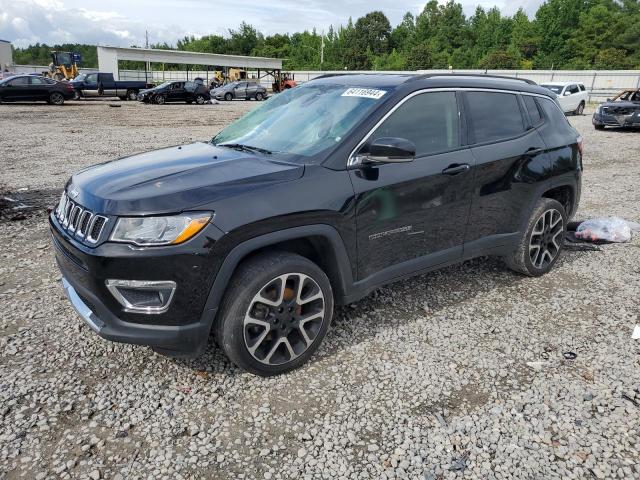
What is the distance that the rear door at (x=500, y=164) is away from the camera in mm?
3939

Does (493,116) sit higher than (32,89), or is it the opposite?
(493,116)

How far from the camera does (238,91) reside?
34000mm

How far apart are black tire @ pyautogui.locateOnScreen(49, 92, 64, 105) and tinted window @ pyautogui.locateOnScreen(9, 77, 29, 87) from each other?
113cm

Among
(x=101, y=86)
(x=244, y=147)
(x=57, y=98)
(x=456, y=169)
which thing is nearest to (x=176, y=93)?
(x=101, y=86)

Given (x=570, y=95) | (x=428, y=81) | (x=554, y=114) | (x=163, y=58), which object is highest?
(x=163, y=58)

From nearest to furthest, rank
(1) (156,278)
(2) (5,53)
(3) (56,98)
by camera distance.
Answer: (1) (156,278) < (3) (56,98) < (2) (5,53)

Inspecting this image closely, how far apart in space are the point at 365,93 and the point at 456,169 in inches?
34.2

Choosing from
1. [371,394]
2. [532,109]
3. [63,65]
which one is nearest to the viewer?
[371,394]

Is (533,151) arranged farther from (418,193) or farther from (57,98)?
(57,98)

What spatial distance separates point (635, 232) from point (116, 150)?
10.2 meters

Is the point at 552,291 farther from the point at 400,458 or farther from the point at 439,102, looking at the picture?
the point at 400,458

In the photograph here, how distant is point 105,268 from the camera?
8.64 feet

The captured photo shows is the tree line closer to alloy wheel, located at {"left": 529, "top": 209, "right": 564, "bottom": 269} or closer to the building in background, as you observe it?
the building in background

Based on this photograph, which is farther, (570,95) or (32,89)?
(570,95)
